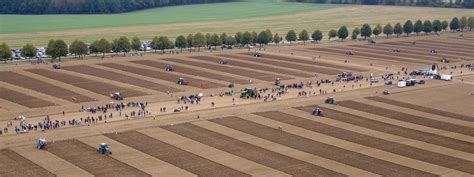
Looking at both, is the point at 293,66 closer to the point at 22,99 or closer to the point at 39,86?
the point at 39,86

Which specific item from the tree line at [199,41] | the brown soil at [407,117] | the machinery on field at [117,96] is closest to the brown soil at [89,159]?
the machinery on field at [117,96]

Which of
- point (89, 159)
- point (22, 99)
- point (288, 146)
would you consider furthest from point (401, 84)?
point (89, 159)

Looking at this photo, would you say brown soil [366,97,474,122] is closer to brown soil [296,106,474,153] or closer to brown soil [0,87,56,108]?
brown soil [296,106,474,153]

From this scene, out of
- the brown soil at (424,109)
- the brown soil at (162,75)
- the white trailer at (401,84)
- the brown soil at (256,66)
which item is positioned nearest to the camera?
the brown soil at (424,109)

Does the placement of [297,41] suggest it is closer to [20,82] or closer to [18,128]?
[20,82]

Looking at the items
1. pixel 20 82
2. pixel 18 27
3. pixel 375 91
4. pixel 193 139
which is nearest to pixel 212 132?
pixel 193 139

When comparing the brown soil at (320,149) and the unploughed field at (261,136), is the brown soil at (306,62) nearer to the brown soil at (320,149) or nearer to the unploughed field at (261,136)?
the unploughed field at (261,136)
